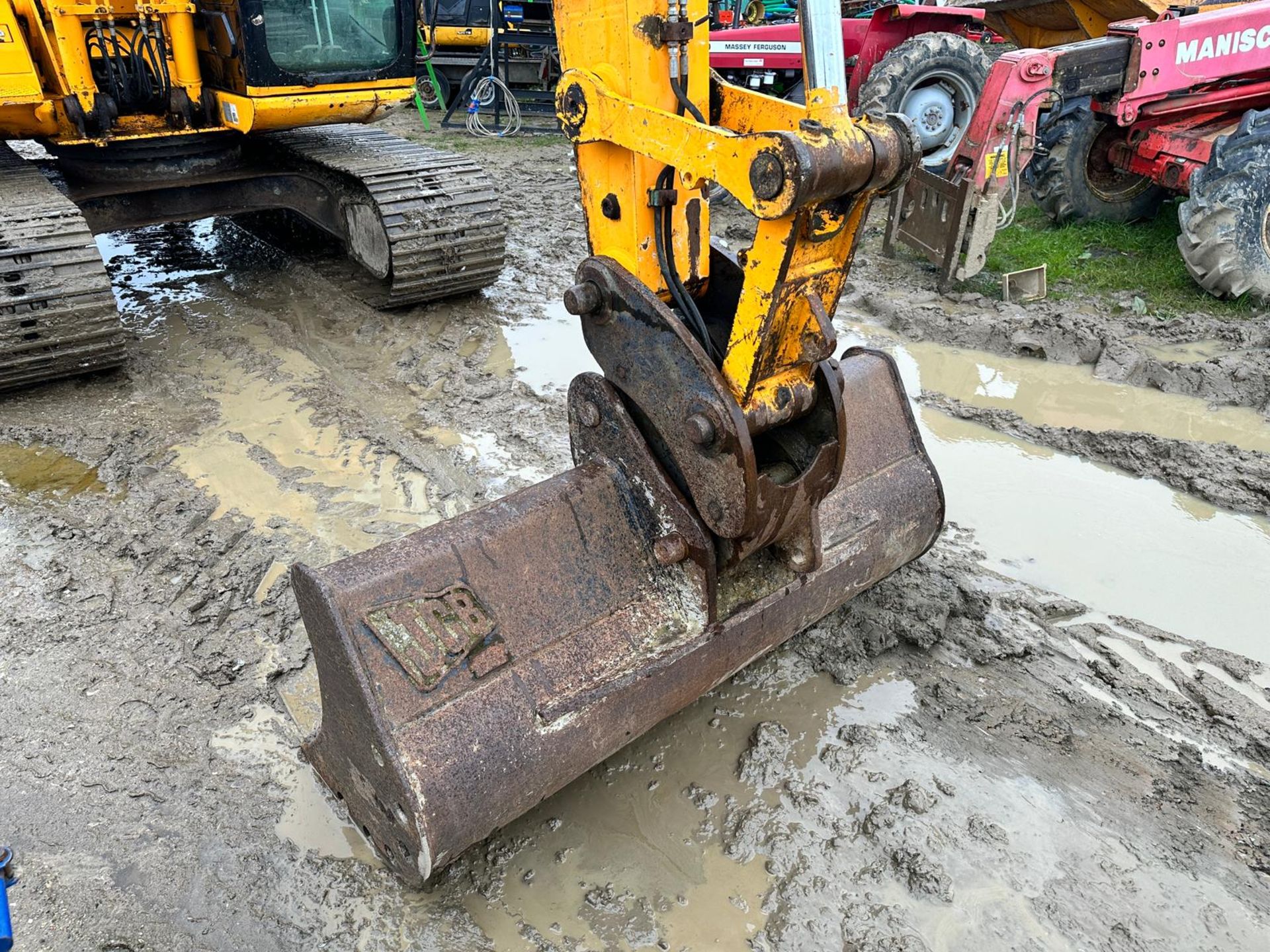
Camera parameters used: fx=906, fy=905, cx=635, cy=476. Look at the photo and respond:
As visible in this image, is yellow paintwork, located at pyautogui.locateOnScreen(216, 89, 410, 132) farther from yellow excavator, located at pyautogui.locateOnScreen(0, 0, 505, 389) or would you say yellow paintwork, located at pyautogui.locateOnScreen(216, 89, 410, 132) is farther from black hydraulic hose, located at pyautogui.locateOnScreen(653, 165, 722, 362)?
black hydraulic hose, located at pyautogui.locateOnScreen(653, 165, 722, 362)

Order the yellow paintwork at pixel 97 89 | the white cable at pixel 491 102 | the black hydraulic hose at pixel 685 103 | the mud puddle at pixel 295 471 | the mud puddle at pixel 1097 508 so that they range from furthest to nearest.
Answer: the white cable at pixel 491 102, the yellow paintwork at pixel 97 89, the mud puddle at pixel 295 471, the mud puddle at pixel 1097 508, the black hydraulic hose at pixel 685 103

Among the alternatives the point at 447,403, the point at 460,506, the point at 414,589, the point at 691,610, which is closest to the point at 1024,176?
the point at 447,403

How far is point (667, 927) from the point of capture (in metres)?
2.10

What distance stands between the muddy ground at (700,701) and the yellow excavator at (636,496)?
0.28 metres

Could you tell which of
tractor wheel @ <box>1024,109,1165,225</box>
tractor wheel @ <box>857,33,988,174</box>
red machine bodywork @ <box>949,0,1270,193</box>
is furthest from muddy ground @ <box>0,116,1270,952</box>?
tractor wheel @ <box>857,33,988,174</box>

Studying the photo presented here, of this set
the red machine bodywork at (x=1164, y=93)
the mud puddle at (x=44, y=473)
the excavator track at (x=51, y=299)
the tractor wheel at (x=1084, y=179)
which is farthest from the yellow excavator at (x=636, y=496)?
the tractor wheel at (x=1084, y=179)

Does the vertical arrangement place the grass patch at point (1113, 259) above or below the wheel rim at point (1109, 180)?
below

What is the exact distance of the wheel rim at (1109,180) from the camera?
6820 mm

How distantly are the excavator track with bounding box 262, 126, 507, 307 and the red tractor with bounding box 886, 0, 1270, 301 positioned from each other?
9.52ft

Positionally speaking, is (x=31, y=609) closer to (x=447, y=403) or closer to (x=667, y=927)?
(x=447, y=403)

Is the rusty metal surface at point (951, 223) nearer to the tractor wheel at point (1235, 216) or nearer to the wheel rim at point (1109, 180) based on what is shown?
the tractor wheel at point (1235, 216)

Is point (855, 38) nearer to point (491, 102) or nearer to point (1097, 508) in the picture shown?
point (491, 102)

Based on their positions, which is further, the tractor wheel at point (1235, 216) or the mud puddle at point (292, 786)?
the tractor wheel at point (1235, 216)

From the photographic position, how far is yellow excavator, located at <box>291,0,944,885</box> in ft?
6.23
